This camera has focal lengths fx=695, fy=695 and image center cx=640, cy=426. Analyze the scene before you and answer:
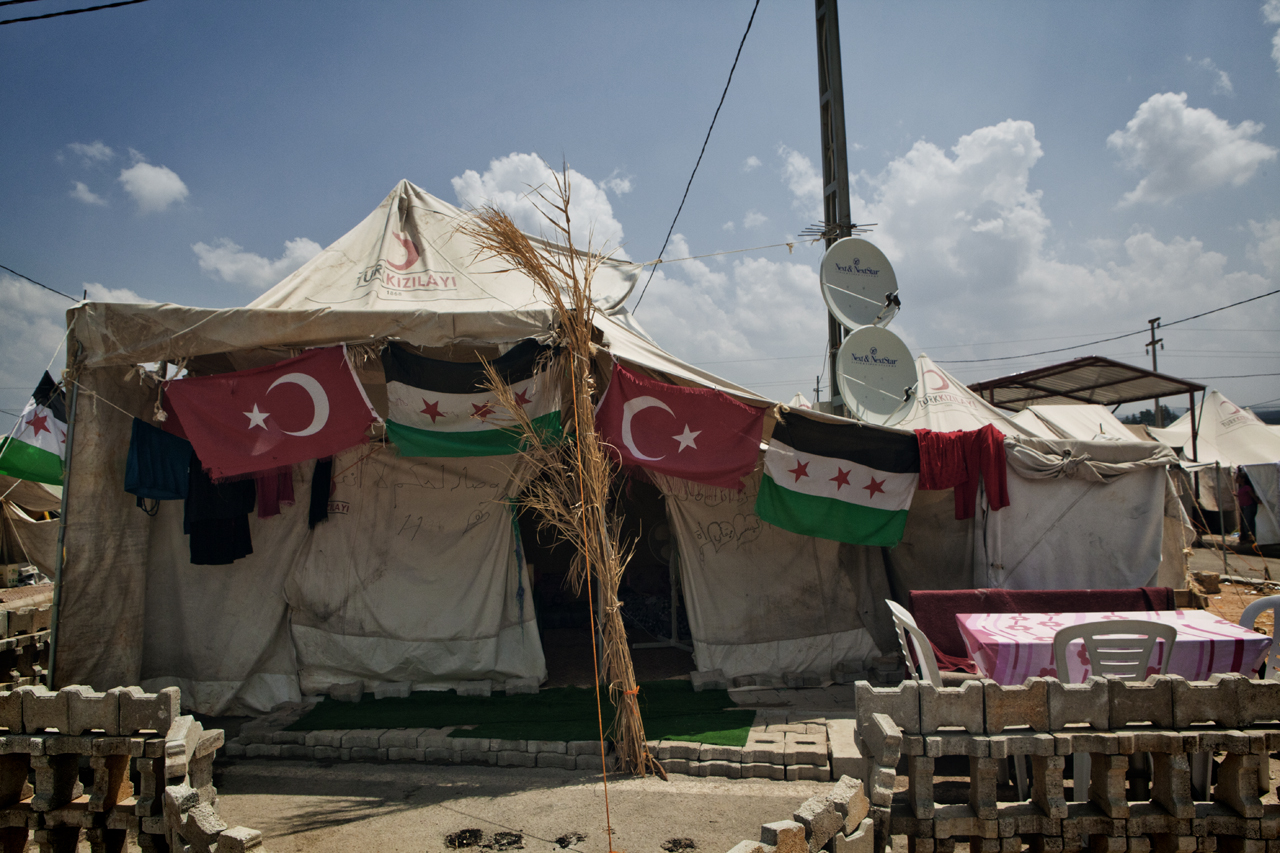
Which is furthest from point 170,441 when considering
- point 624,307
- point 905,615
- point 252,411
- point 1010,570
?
point 1010,570

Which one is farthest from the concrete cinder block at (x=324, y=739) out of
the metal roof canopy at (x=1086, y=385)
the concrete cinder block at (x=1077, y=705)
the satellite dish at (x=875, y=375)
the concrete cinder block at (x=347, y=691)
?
the metal roof canopy at (x=1086, y=385)

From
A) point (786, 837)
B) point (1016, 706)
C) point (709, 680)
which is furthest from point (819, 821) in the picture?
point (709, 680)

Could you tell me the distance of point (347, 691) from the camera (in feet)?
20.7

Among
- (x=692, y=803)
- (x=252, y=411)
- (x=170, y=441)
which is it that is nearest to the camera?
(x=692, y=803)

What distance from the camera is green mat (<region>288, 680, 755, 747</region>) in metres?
5.25

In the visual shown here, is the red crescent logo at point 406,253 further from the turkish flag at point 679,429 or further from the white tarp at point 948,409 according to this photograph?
the white tarp at point 948,409

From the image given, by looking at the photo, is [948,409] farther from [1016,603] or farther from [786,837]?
[786,837]

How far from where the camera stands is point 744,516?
271 inches

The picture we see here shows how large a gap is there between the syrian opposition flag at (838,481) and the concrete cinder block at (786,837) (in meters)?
3.74

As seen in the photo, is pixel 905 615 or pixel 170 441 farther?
pixel 170 441

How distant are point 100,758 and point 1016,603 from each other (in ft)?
21.0

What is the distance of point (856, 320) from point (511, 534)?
13.8 ft

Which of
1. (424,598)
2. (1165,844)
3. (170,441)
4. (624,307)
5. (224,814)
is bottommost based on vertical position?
(224,814)

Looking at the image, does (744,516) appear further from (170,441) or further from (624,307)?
(170,441)
